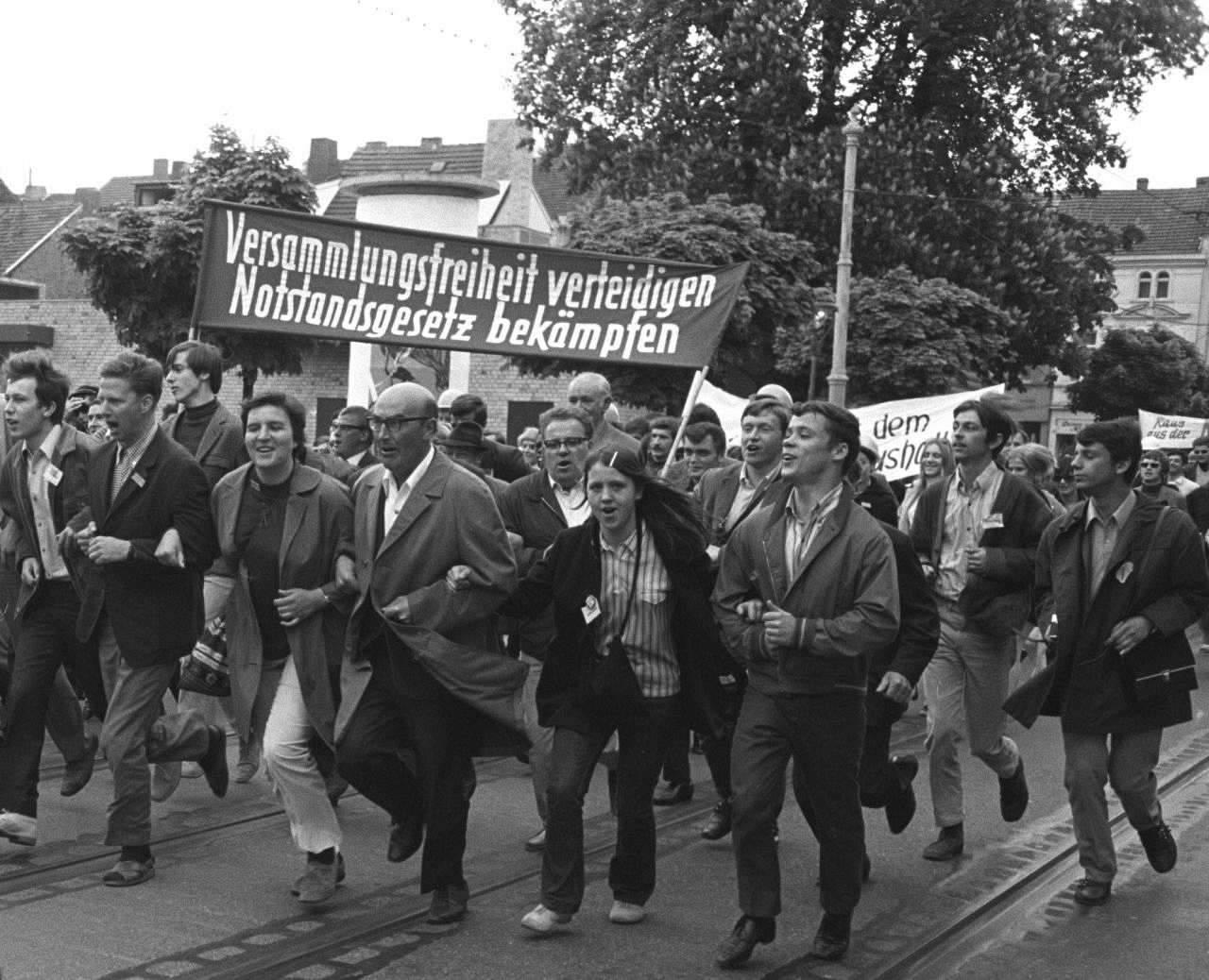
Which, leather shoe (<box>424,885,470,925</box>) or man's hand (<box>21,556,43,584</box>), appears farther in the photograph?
man's hand (<box>21,556,43,584</box>)

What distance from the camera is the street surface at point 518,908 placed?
5.79m

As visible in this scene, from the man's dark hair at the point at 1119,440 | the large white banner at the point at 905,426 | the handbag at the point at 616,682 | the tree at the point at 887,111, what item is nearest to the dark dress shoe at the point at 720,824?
the handbag at the point at 616,682

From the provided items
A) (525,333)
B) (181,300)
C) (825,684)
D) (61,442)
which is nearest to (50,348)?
(181,300)

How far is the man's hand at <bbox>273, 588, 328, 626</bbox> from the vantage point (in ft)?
21.5

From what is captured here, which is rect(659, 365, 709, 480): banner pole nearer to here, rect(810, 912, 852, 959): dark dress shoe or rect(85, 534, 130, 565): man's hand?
rect(85, 534, 130, 565): man's hand

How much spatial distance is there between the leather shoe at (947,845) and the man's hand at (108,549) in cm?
355

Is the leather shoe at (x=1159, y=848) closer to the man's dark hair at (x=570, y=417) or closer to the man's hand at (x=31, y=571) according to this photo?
the man's dark hair at (x=570, y=417)

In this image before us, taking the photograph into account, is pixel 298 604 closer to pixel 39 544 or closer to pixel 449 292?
pixel 39 544

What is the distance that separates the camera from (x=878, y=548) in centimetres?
589

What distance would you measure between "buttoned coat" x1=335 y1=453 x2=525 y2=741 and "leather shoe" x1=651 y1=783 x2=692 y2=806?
245 centimetres

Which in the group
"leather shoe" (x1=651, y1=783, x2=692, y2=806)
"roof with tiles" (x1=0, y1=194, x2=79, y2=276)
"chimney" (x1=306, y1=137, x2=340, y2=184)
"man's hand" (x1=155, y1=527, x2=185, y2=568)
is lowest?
"leather shoe" (x1=651, y1=783, x2=692, y2=806)

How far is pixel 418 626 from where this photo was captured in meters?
6.29

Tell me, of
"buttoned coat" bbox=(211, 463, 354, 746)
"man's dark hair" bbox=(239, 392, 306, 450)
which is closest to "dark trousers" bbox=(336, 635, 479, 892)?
"buttoned coat" bbox=(211, 463, 354, 746)

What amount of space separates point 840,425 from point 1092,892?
220 centimetres
